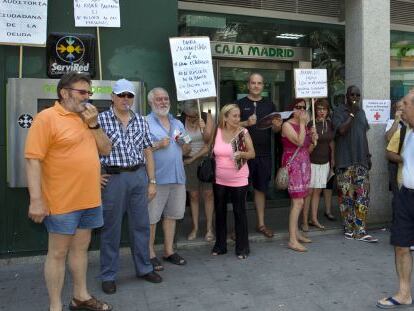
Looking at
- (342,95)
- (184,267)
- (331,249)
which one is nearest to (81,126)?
(184,267)

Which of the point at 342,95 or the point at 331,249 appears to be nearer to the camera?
the point at 331,249

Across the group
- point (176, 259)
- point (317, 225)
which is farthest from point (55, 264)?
point (317, 225)

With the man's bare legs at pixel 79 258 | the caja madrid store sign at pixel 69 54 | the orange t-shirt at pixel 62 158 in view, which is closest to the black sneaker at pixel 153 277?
the man's bare legs at pixel 79 258

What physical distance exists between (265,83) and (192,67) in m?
3.26

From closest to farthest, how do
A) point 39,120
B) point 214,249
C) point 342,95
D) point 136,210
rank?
1. point 39,120
2. point 136,210
3. point 214,249
4. point 342,95

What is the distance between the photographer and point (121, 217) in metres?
4.43

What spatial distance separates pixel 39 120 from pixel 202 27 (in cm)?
477

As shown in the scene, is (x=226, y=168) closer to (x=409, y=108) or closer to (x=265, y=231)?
(x=265, y=231)

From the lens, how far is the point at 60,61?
5.20 metres

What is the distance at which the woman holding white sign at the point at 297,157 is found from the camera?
218 inches

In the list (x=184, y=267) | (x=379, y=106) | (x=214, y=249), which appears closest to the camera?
(x=184, y=267)

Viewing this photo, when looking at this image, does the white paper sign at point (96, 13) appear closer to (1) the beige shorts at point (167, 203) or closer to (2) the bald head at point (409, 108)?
(1) the beige shorts at point (167, 203)

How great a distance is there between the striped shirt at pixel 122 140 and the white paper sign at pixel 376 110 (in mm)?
3584

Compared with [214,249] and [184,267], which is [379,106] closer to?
[214,249]
